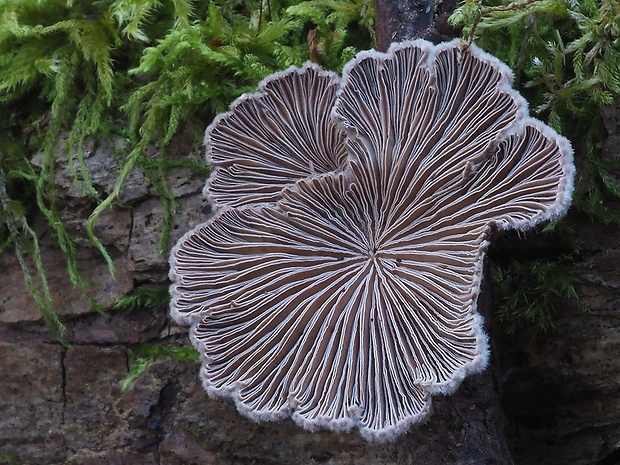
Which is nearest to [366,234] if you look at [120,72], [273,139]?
[273,139]

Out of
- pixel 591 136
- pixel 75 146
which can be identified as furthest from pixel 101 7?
pixel 591 136

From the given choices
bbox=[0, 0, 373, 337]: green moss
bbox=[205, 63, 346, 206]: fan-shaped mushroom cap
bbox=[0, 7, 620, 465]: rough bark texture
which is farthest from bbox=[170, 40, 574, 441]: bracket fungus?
bbox=[0, 0, 373, 337]: green moss

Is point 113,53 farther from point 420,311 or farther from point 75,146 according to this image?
point 420,311

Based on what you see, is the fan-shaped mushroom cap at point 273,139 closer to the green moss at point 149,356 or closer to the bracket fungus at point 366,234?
the bracket fungus at point 366,234

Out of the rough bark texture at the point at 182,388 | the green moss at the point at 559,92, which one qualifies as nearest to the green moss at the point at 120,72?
the rough bark texture at the point at 182,388

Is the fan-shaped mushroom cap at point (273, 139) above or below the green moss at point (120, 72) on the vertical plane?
below

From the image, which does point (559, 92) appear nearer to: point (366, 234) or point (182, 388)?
point (366, 234)
